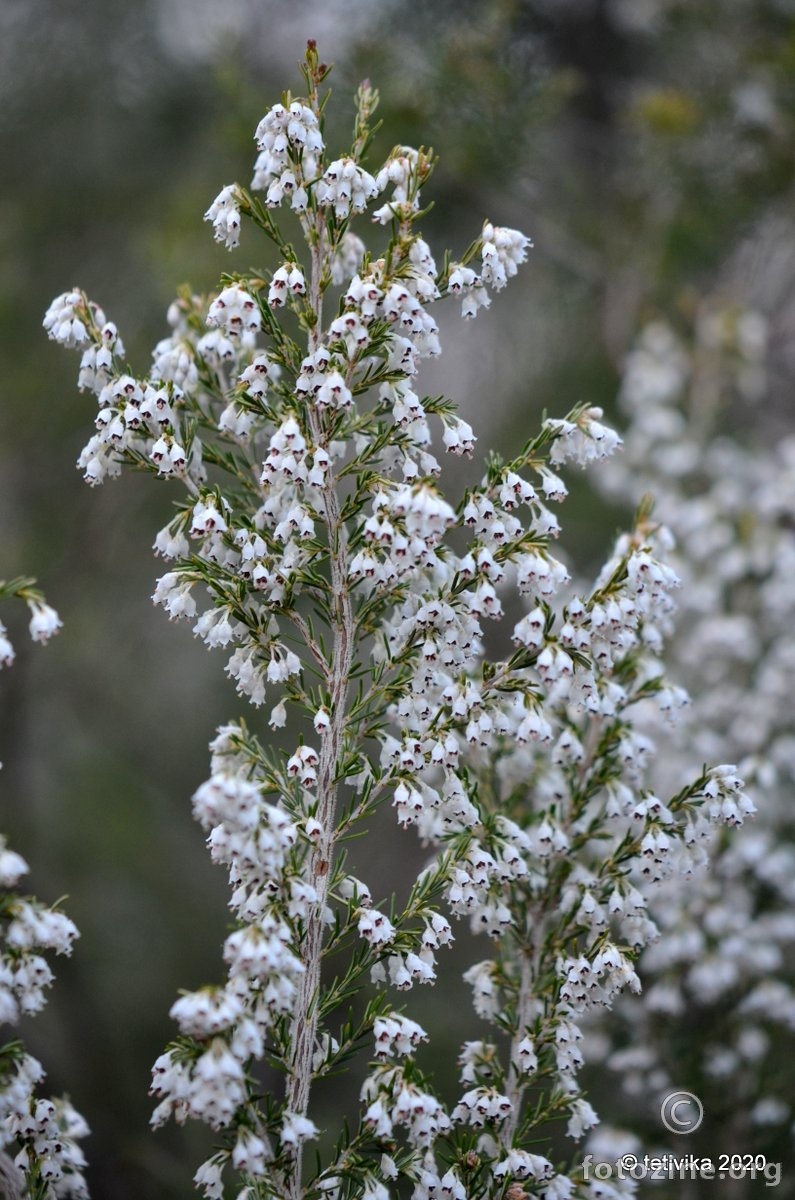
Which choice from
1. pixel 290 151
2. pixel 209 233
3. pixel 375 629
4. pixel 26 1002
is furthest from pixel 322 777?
pixel 209 233

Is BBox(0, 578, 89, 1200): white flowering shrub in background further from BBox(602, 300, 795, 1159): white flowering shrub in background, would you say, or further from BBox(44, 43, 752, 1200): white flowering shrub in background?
BBox(602, 300, 795, 1159): white flowering shrub in background

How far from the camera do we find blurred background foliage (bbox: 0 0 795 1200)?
6.79m

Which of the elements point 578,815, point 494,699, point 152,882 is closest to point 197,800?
point 494,699

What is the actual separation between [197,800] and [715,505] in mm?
4472

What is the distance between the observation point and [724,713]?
19.5ft

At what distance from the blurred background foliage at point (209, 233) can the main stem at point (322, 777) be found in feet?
10.7

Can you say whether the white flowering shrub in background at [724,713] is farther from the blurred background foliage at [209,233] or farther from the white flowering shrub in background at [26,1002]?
the white flowering shrub in background at [26,1002]

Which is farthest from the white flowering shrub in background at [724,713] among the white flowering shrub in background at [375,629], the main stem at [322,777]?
the main stem at [322,777]

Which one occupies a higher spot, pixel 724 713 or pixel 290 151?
pixel 724 713

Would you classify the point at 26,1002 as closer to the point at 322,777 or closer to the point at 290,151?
the point at 322,777

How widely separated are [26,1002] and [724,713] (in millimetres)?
4205

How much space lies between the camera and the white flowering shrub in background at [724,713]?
5090 mm

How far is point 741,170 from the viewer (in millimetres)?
6895

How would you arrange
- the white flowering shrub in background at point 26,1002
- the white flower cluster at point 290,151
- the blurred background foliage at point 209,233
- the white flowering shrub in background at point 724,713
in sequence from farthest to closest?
the blurred background foliage at point 209,233 → the white flowering shrub in background at point 724,713 → the white flower cluster at point 290,151 → the white flowering shrub in background at point 26,1002
